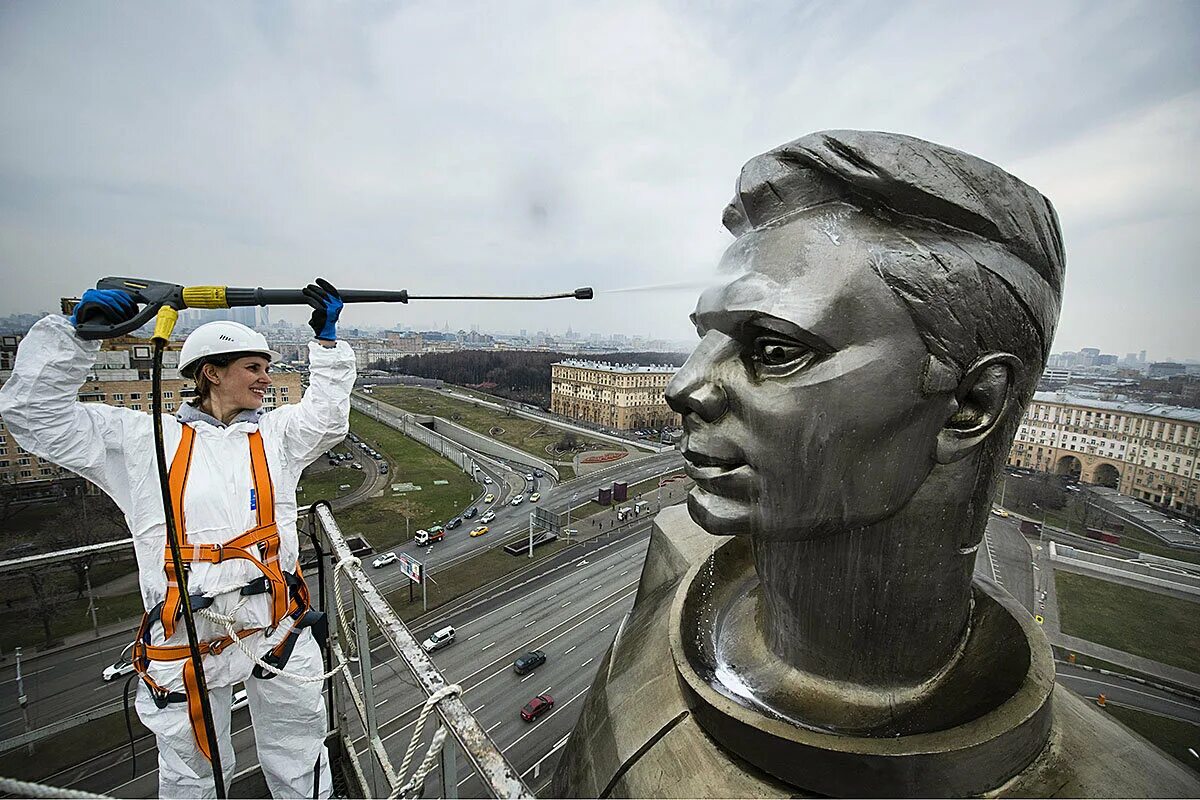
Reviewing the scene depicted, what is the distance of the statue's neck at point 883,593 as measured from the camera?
2283mm

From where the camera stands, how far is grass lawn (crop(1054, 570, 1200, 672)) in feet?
64.8

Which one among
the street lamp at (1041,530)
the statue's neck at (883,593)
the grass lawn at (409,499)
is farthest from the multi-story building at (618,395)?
the statue's neck at (883,593)

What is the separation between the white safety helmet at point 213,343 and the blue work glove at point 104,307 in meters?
0.38

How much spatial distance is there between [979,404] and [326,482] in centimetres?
4012

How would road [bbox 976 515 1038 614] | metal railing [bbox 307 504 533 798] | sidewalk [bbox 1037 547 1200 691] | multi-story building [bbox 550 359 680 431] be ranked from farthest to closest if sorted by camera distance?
multi-story building [bbox 550 359 680 431], road [bbox 976 515 1038 614], sidewalk [bbox 1037 547 1200 691], metal railing [bbox 307 504 533 798]

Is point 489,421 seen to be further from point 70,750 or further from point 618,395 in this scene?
point 70,750

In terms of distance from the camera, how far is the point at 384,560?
24969 mm

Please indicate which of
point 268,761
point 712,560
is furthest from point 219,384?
point 712,560

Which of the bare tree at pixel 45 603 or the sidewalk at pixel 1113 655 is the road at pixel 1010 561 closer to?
the sidewalk at pixel 1113 655

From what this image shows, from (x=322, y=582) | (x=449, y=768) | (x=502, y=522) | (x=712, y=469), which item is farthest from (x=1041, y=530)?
(x=449, y=768)

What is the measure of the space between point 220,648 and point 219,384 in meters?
1.77

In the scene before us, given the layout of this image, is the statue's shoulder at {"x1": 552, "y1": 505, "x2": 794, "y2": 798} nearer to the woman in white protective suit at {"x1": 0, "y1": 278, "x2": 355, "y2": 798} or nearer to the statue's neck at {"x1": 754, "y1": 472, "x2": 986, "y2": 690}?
the statue's neck at {"x1": 754, "y1": 472, "x2": 986, "y2": 690}

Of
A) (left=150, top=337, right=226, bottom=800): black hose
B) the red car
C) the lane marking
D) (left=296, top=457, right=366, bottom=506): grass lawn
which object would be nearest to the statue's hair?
(left=150, top=337, right=226, bottom=800): black hose

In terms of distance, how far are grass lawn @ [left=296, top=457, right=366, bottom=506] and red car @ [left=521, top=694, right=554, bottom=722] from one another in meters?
21.3
